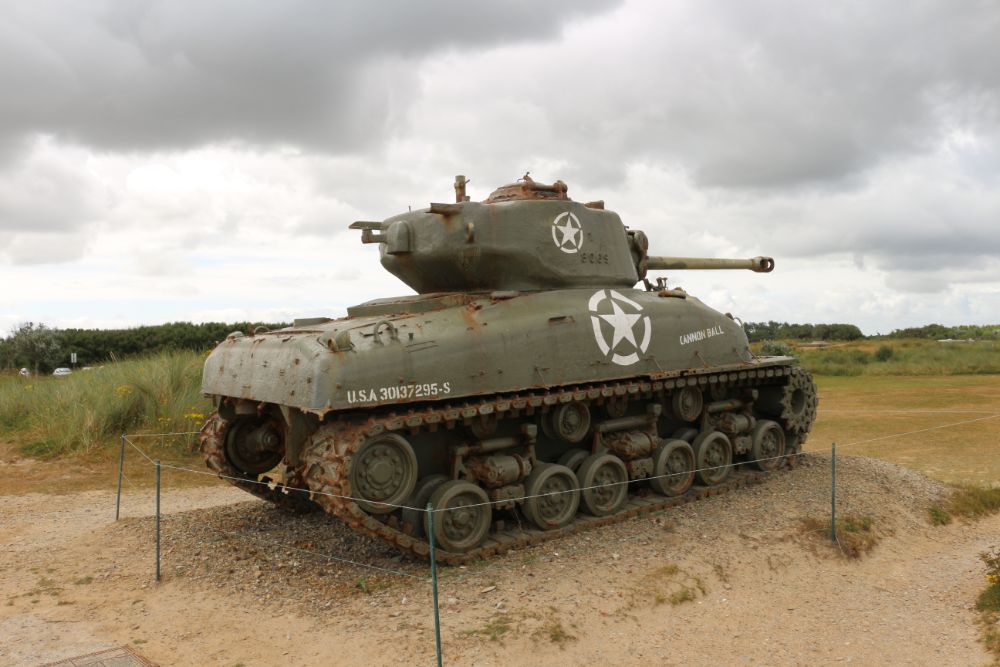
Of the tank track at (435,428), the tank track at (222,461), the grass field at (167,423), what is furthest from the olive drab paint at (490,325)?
the grass field at (167,423)

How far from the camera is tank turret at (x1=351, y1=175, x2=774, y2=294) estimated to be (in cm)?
937

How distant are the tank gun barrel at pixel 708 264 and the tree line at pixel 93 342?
23.0 metres

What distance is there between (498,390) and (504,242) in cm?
199

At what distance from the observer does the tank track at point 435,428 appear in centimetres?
734

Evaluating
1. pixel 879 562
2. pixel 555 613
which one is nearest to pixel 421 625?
pixel 555 613

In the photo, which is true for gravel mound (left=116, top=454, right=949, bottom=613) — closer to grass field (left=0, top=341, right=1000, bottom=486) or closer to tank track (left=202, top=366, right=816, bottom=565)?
tank track (left=202, top=366, right=816, bottom=565)

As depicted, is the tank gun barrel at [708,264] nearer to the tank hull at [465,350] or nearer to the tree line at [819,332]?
the tank hull at [465,350]

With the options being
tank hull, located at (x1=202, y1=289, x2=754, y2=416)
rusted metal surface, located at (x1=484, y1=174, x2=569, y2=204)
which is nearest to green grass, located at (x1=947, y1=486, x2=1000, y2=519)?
tank hull, located at (x1=202, y1=289, x2=754, y2=416)

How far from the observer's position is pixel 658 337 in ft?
33.6

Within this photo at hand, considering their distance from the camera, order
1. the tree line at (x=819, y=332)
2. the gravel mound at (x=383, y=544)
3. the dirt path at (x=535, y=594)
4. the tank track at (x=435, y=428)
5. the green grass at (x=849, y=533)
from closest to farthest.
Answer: the dirt path at (x=535, y=594) → the tank track at (x=435, y=428) → the gravel mound at (x=383, y=544) → the green grass at (x=849, y=533) → the tree line at (x=819, y=332)

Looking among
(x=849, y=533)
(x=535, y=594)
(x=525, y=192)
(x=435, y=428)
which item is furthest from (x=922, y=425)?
(x=435, y=428)

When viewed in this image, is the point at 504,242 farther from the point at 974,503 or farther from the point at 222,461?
the point at 974,503

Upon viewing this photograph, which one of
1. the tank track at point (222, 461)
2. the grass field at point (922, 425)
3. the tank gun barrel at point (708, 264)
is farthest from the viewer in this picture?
the grass field at point (922, 425)

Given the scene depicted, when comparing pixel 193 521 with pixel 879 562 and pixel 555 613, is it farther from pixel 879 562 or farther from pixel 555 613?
pixel 879 562
